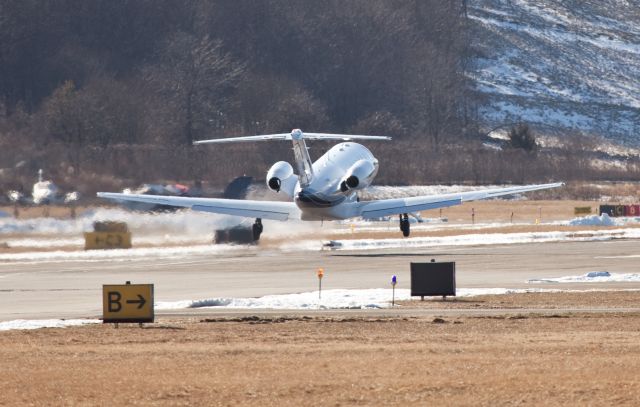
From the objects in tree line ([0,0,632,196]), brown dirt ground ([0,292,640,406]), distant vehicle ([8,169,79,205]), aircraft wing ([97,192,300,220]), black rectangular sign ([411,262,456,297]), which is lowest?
brown dirt ground ([0,292,640,406])

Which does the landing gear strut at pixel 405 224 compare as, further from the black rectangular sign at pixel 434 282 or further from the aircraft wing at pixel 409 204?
the black rectangular sign at pixel 434 282

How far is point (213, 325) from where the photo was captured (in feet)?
130

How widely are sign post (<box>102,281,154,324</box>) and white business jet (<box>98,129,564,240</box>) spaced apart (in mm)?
32543

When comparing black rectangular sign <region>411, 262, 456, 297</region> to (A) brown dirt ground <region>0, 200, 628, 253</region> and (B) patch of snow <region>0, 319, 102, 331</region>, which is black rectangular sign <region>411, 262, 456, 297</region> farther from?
(A) brown dirt ground <region>0, 200, 628, 253</region>

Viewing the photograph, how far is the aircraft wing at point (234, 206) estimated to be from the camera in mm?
76875

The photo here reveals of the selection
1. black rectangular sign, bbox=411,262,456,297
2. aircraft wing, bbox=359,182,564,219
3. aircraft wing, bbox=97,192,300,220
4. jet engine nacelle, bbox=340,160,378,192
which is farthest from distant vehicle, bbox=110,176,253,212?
black rectangular sign, bbox=411,262,456,297

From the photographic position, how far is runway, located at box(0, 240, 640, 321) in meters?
52.1

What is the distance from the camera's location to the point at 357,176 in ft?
244

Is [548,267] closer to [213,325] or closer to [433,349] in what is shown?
[213,325]

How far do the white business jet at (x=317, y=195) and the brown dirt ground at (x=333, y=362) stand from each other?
32572 mm

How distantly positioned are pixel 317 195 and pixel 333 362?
140 feet

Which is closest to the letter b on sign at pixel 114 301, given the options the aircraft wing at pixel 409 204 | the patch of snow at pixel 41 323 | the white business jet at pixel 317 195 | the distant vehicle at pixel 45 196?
the patch of snow at pixel 41 323

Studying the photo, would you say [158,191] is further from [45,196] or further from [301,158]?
[301,158]

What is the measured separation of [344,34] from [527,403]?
174571mm
